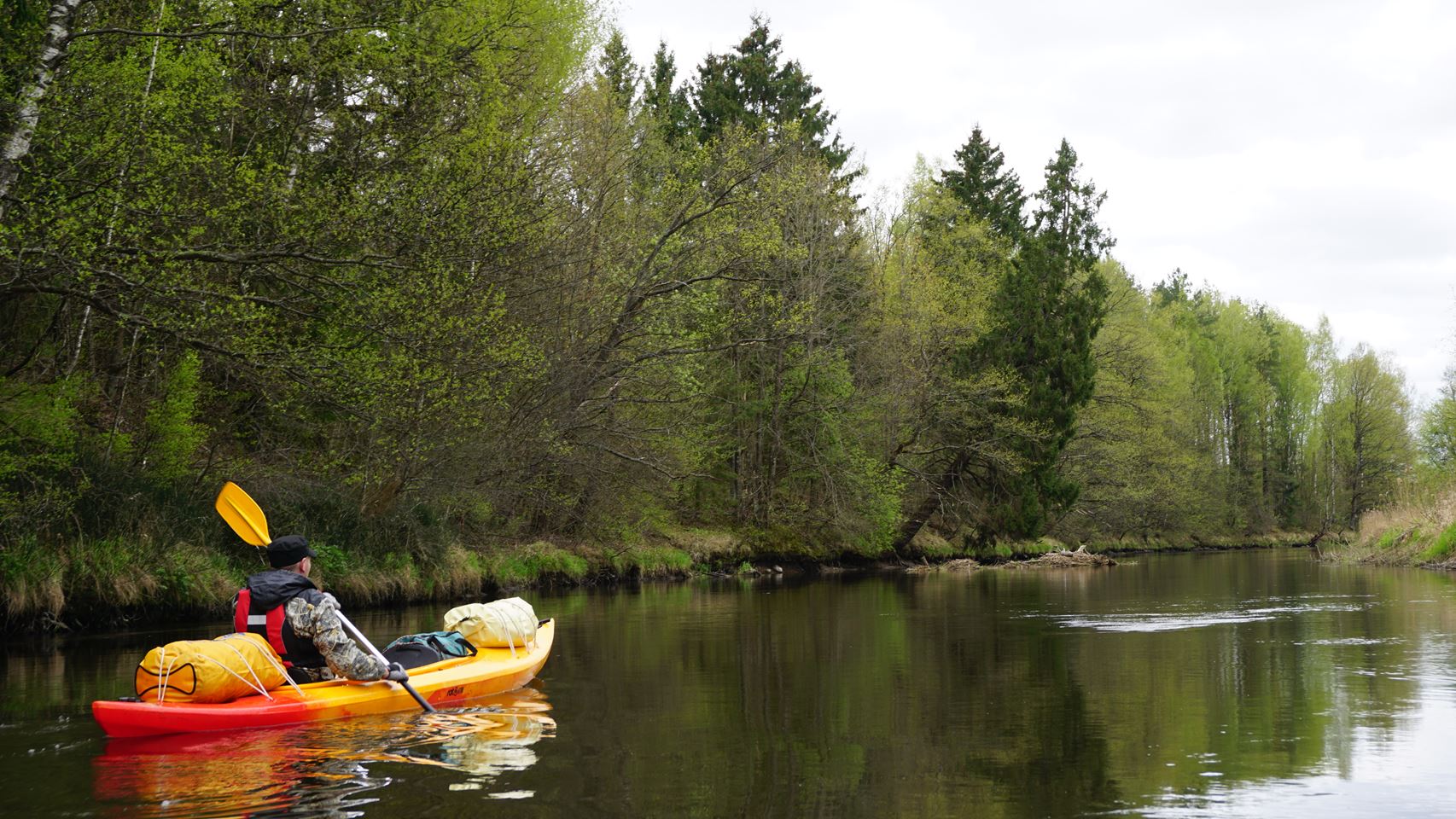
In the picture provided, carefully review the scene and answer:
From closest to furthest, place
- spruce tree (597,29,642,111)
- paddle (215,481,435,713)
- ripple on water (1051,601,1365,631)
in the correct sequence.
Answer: paddle (215,481,435,713)
ripple on water (1051,601,1365,631)
spruce tree (597,29,642,111)

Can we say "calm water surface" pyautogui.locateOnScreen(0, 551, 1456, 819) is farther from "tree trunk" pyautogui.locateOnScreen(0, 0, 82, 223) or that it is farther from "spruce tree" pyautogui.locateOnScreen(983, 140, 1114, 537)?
"spruce tree" pyautogui.locateOnScreen(983, 140, 1114, 537)

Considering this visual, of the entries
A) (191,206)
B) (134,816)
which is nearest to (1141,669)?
(134,816)

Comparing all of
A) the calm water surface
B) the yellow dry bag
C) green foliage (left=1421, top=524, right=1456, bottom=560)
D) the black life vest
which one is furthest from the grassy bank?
the yellow dry bag

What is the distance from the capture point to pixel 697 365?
25.4 m

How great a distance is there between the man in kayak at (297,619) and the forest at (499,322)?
354 cm

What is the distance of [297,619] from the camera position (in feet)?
27.2

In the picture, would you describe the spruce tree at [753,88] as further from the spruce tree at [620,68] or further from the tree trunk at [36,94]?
the tree trunk at [36,94]

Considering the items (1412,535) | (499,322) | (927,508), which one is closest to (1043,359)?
(927,508)

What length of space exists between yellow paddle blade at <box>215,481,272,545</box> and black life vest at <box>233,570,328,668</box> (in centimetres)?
129

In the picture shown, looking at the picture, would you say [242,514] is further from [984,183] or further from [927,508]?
[984,183]

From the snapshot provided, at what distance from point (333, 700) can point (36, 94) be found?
618 centimetres

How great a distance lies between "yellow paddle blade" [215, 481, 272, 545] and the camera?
951cm

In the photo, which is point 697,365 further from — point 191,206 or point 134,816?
point 134,816

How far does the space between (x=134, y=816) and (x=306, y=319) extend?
410 inches
